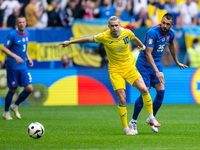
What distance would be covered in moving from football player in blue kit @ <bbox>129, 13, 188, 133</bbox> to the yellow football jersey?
470 mm

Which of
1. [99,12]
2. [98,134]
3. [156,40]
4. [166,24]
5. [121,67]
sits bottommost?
[99,12]

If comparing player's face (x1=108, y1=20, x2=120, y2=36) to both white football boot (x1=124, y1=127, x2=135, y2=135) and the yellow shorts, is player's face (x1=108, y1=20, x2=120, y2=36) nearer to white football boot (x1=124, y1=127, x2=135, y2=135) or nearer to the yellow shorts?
the yellow shorts

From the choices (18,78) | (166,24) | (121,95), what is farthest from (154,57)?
(18,78)

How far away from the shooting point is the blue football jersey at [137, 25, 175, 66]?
952cm

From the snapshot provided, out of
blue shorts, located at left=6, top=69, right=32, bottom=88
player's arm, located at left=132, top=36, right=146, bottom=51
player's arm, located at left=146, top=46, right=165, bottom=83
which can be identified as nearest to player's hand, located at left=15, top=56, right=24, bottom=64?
blue shorts, located at left=6, top=69, right=32, bottom=88

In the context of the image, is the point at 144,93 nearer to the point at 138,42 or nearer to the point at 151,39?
the point at 138,42

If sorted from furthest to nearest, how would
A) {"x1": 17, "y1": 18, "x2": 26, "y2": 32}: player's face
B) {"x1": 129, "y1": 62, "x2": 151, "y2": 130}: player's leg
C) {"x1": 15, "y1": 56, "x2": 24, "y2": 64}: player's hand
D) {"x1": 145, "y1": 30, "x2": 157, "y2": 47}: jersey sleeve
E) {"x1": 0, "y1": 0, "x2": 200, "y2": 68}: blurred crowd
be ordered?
{"x1": 0, "y1": 0, "x2": 200, "y2": 68}: blurred crowd < {"x1": 17, "y1": 18, "x2": 26, "y2": 32}: player's face < {"x1": 15, "y1": 56, "x2": 24, "y2": 64}: player's hand < {"x1": 129, "y1": 62, "x2": 151, "y2": 130}: player's leg < {"x1": 145, "y1": 30, "x2": 157, "y2": 47}: jersey sleeve

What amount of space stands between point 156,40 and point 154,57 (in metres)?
0.46

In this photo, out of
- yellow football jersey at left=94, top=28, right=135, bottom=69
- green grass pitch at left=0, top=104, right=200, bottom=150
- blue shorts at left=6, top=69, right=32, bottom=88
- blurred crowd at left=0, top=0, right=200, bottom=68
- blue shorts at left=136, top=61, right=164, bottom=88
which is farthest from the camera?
blurred crowd at left=0, top=0, right=200, bottom=68

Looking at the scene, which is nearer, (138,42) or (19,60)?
(138,42)

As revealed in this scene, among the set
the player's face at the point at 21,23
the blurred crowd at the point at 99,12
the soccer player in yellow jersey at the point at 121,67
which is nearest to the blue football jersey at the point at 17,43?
the player's face at the point at 21,23

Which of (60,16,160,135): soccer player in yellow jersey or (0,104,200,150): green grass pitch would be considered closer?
(0,104,200,150): green grass pitch

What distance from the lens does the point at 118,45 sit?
29.9ft

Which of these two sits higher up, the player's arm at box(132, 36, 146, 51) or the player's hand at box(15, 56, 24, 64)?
the player's arm at box(132, 36, 146, 51)
